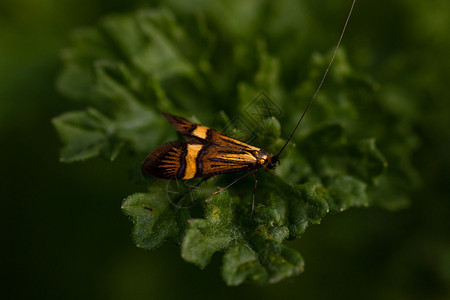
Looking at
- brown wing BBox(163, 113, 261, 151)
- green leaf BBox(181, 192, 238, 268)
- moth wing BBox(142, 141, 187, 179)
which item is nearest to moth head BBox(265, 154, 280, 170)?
brown wing BBox(163, 113, 261, 151)

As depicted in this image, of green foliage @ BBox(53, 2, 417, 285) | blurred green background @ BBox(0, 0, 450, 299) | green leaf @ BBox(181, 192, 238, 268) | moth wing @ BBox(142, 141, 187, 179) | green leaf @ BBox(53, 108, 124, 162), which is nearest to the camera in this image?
green leaf @ BBox(181, 192, 238, 268)

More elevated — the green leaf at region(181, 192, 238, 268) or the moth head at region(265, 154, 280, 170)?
the moth head at region(265, 154, 280, 170)

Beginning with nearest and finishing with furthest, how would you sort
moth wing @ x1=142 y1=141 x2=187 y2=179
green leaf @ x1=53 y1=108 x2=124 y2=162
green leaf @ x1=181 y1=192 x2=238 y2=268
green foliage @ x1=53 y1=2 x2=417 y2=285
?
1. green leaf @ x1=181 y1=192 x2=238 y2=268
2. green foliage @ x1=53 y1=2 x2=417 y2=285
3. moth wing @ x1=142 y1=141 x2=187 y2=179
4. green leaf @ x1=53 y1=108 x2=124 y2=162

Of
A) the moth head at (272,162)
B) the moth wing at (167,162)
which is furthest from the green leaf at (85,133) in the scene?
the moth head at (272,162)

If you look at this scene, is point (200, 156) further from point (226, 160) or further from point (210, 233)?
point (210, 233)

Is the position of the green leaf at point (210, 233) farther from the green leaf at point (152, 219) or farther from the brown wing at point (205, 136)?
the brown wing at point (205, 136)

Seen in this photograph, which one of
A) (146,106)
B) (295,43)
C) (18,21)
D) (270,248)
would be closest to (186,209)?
(270,248)

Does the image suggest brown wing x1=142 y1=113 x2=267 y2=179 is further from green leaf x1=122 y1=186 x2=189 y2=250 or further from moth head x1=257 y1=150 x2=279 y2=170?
green leaf x1=122 y1=186 x2=189 y2=250
